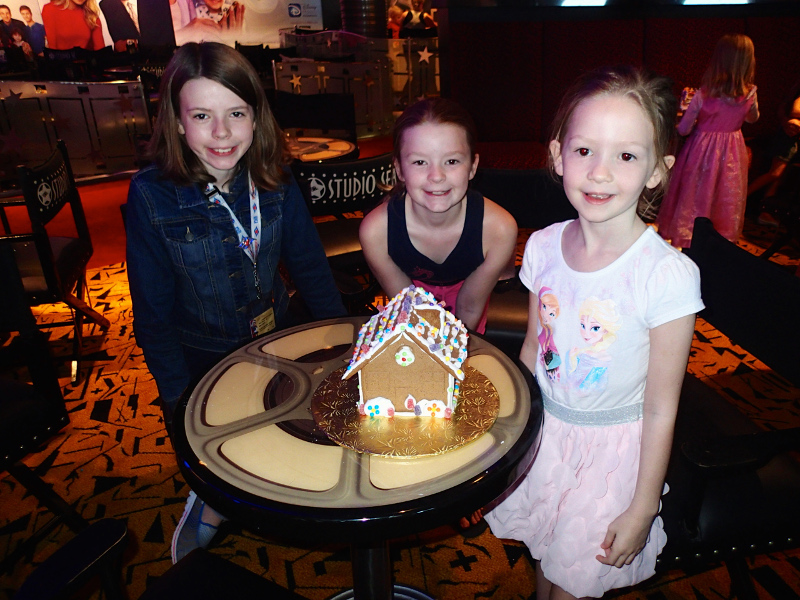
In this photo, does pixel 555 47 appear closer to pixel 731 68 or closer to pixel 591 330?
pixel 731 68

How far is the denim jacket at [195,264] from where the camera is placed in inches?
63.3

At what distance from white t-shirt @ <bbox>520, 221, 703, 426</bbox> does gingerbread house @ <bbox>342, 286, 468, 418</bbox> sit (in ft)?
0.96

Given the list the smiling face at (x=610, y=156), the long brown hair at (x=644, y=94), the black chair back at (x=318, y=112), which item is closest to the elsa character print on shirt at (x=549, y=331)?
the smiling face at (x=610, y=156)

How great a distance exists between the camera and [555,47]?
191 inches

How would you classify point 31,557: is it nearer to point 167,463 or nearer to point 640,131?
point 167,463

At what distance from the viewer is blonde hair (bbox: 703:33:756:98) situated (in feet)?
12.2

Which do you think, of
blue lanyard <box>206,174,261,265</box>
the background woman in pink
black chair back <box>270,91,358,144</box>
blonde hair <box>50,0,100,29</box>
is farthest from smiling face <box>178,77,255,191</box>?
blonde hair <box>50,0,100,29</box>

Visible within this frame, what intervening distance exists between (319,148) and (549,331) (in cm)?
280

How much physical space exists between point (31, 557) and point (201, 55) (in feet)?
5.84

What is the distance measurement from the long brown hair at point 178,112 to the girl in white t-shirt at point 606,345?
0.88 metres

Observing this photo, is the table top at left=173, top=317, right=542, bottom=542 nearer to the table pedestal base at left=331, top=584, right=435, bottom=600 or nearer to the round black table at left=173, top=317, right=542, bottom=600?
the round black table at left=173, top=317, right=542, bottom=600

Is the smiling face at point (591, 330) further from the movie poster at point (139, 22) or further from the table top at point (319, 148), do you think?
the movie poster at point (139, 22)

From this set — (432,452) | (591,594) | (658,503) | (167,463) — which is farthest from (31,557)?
(658,503)

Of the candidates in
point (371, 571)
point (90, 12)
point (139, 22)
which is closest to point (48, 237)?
point (371, 571)
